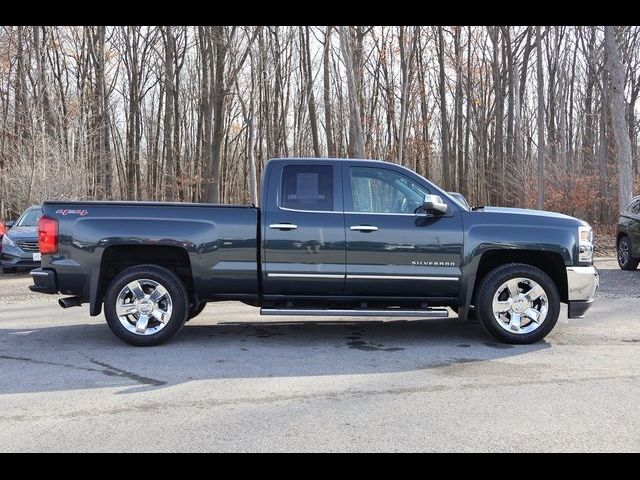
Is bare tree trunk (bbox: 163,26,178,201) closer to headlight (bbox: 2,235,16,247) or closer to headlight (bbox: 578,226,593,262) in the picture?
headlight (bbox: 2,235,16,247)

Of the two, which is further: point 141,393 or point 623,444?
point 141,393

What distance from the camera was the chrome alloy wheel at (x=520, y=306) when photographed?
6462 millimetres

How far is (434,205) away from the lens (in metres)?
6.23

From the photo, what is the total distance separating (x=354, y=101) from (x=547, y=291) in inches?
694

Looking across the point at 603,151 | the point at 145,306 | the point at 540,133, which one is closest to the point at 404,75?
the point at 540,133

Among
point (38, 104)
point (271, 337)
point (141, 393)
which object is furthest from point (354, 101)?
point (141, 393)

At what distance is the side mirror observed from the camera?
623 cm

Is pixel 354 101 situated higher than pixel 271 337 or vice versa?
pixel 354 101

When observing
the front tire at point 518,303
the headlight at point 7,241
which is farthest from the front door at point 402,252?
the headlight at point 7,241

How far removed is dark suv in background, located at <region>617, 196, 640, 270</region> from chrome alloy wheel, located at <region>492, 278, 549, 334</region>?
7.15m

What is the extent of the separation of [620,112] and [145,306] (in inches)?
654

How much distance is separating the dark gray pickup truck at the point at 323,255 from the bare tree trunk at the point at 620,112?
13.1 m

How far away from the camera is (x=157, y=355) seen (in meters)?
6.12
